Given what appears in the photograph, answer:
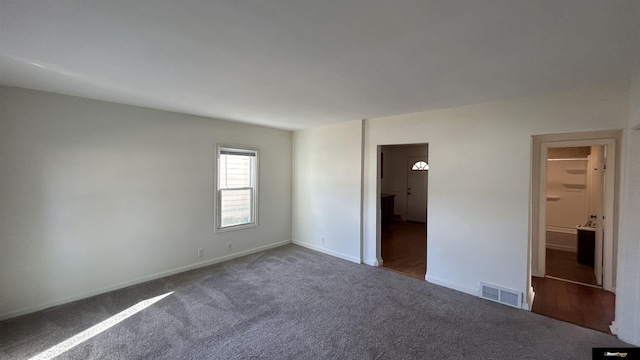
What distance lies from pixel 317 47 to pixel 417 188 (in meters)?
7.80

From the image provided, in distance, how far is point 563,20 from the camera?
1507 mm

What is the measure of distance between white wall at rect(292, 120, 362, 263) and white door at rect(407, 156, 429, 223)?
15.8 ft

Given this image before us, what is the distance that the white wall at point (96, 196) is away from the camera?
283 cm

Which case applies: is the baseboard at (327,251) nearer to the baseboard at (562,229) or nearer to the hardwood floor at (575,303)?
the hardwood floor at (575,303)

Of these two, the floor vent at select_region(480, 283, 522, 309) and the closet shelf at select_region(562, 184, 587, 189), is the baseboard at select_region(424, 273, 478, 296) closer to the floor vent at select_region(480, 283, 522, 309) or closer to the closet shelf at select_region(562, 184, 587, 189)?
the floor vent at select_region(480, 283, 522, 309)

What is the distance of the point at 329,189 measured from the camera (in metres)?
5.05

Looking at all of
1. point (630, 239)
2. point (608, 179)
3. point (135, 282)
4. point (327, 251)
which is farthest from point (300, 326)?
point (608, 179)

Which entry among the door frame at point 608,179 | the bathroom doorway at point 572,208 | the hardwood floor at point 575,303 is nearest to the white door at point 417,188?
the bathroom doorway at point 572,208

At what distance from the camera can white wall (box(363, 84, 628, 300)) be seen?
2.79m

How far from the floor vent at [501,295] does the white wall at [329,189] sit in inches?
74.6

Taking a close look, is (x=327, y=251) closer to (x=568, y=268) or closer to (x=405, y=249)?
(x=405, y=249)

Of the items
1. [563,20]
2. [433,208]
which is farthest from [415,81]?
[433,208]

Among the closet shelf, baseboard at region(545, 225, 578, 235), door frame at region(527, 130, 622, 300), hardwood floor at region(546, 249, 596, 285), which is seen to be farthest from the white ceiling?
baseboard at region(545, 225, 578, 235)

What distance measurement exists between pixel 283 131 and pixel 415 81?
348cm
